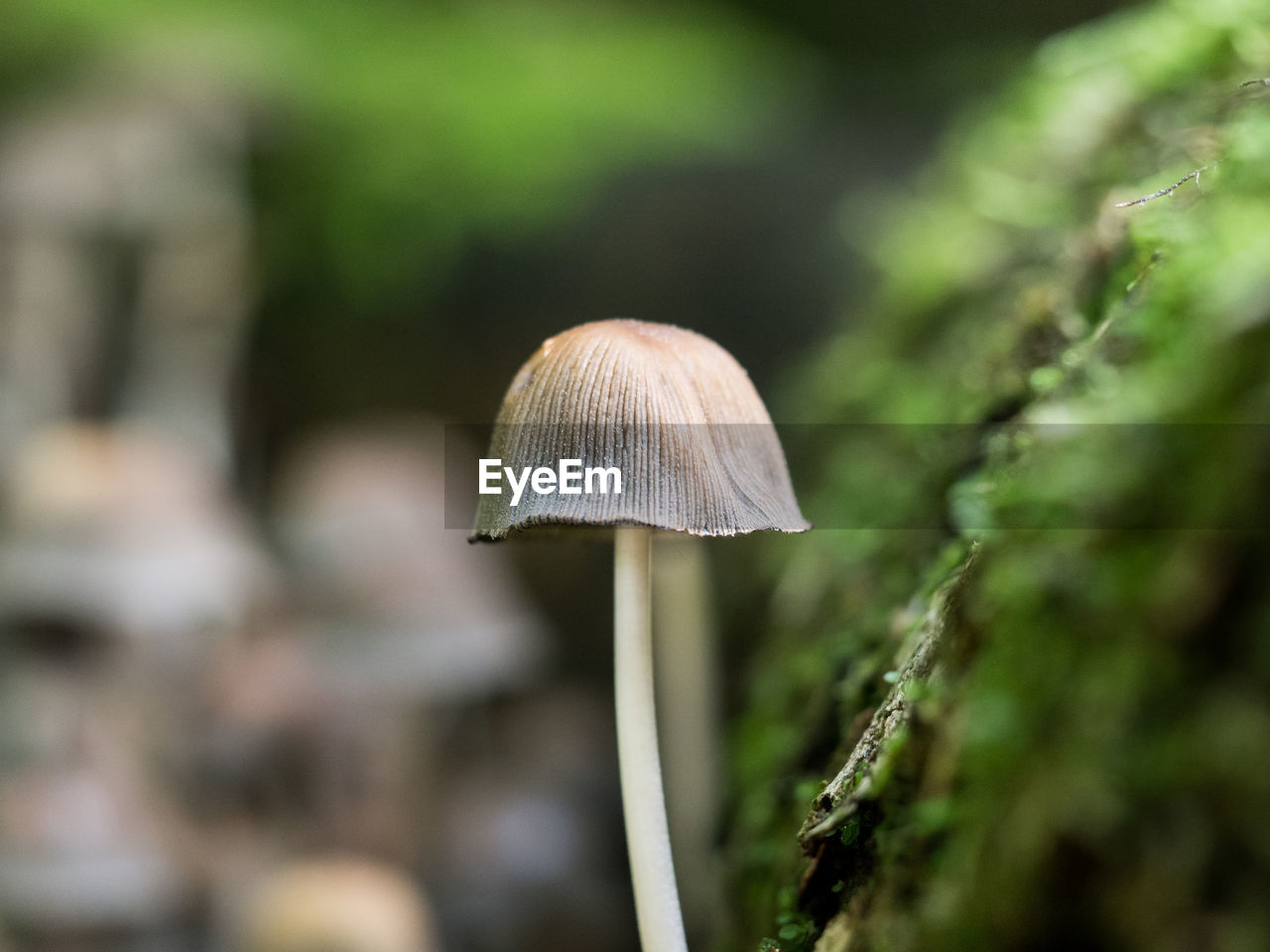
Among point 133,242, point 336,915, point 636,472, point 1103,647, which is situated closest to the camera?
point 1103,647

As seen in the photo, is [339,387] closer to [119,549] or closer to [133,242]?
[133,242]

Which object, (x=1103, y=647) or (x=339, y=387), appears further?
(x=339, y=387)

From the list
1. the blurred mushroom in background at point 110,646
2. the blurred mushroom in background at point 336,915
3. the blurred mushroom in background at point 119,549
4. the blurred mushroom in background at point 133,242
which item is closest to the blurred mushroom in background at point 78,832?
the blurred mushroom in background at point 110,646

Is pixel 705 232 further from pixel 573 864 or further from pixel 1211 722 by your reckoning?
pixel 1211 722

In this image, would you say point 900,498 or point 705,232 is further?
point 705,232

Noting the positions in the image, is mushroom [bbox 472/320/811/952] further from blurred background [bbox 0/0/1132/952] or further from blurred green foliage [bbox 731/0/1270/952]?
blurred background [bbox 0/0/1132/952]

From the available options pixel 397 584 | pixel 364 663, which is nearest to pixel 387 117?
pixel 397 584

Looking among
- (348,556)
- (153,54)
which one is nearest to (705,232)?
(348,556)

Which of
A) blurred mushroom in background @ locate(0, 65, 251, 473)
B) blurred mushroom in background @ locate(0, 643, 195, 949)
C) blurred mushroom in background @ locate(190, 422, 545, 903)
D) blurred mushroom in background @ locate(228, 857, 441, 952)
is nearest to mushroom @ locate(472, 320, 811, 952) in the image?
blurred mushroom in background @ locate(228, 857, 441, 952)
